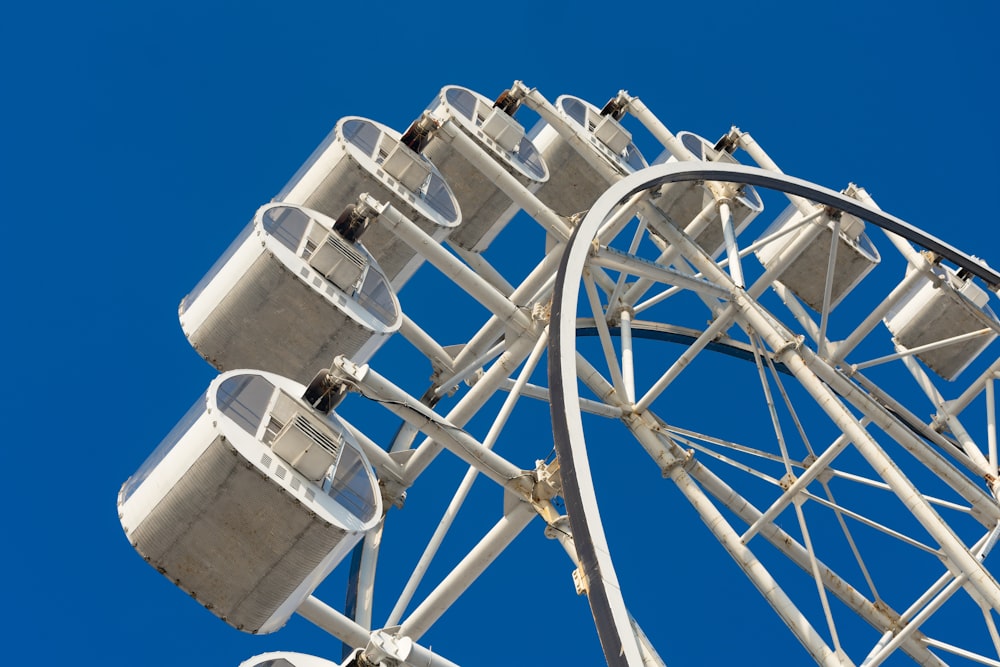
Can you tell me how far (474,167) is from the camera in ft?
80.1

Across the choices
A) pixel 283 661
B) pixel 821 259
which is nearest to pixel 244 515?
pixel 283 661

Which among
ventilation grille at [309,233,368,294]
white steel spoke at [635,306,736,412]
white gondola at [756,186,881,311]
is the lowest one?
ventilation grille at [309,233,368,294]

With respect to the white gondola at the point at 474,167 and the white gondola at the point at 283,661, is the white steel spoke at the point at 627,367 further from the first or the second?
the white gondola at the point at 283,661

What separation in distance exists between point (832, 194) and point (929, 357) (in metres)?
7.86

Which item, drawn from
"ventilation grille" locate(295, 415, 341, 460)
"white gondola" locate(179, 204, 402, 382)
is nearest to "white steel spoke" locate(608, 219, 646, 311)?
"white gondola" locate(179, 204, 402, 382)

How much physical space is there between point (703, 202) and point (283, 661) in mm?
14622

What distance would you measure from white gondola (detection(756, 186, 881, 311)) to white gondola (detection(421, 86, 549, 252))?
4.73 m

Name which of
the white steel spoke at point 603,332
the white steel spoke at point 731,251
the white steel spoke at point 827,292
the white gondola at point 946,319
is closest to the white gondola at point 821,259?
the white gondola at point 946,319

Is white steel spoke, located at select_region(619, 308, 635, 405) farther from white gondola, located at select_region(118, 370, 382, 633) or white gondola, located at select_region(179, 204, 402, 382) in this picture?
white gondola, located at select_region(118, 370, 382, 633)

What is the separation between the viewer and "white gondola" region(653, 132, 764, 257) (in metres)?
26.3

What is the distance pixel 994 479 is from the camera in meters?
21.5

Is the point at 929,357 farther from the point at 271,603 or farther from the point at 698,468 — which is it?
the point at 271,603

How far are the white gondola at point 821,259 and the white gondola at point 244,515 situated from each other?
12.1m

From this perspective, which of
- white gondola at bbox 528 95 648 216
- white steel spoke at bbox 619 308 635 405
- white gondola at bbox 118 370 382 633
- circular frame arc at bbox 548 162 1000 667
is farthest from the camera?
white gondola at bbox 528 95 648 216
